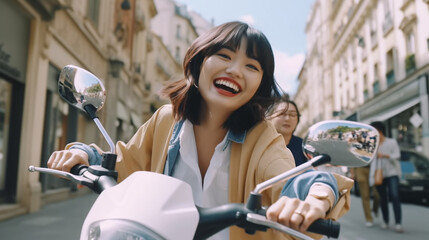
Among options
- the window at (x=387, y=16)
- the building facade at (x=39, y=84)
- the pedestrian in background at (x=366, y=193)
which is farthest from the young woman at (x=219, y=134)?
the window at (x=387, y=16)

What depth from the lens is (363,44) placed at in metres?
21.7

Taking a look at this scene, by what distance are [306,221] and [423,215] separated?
25.0 ft

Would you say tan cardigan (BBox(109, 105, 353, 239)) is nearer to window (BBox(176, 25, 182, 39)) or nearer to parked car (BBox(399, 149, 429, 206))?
parked car (BBox(399, 149, 429, 206))

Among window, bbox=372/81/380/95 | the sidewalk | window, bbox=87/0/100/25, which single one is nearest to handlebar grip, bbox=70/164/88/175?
the sidewalk

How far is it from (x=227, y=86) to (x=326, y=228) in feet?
2.16

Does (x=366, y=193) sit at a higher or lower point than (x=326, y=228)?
lower

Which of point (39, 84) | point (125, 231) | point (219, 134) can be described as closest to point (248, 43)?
point (219, 134)

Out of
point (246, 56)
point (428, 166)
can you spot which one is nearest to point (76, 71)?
point (246, 56)

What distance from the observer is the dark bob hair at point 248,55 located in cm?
139

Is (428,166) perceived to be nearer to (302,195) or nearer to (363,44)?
(302,195)

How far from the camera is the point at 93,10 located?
11383 mm

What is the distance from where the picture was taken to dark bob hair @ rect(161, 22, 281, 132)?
139cm

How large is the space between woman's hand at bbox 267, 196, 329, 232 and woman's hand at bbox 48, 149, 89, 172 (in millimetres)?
732

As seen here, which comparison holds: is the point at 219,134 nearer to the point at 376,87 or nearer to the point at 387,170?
the point at 387,170
